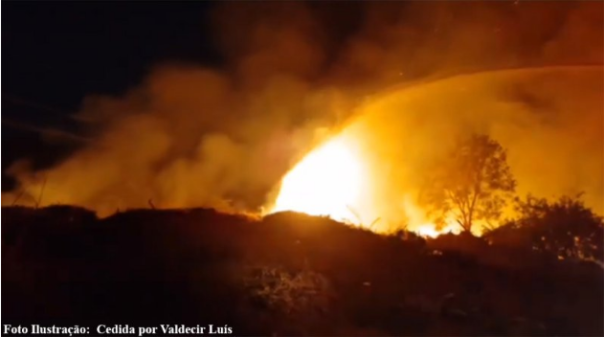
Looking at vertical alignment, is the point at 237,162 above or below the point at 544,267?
above

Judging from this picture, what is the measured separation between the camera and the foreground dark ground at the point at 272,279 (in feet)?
29.3

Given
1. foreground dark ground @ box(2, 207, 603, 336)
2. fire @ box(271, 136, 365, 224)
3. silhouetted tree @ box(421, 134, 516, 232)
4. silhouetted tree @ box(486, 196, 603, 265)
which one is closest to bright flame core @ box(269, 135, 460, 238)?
fire @ box(271, 136, 365, 224)

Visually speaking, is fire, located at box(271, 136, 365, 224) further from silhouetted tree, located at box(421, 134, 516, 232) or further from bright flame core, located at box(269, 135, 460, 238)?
silhouetted tree, located at box(421, 134, 516, 232)

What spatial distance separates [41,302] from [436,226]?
19.0ft

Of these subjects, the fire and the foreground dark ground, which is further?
the fire

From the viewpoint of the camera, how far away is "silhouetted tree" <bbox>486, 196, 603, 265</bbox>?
34.2 feet

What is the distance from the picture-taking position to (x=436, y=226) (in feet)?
36.8

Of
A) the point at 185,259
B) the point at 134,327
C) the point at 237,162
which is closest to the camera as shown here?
the point at 134,327

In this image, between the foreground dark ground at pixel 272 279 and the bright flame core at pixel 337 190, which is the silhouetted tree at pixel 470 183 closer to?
the bright flame core at pixel 337 190

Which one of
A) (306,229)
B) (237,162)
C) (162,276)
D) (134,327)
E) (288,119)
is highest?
(288,119)

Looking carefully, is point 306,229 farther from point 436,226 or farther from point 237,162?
point 436,226

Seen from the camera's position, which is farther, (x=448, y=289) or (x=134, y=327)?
(x=448, y=289)

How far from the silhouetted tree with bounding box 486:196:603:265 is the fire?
211 cm

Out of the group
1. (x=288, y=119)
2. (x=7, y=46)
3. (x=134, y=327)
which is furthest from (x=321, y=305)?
(x=7, y=46)
